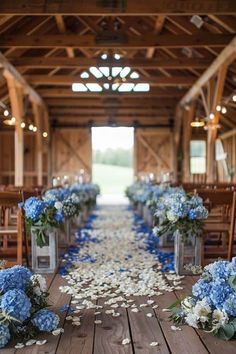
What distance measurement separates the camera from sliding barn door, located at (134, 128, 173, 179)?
18625 millimetres

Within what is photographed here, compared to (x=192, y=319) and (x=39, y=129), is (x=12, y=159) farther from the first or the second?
(x=192, y=319)

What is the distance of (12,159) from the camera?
1864 centimetres

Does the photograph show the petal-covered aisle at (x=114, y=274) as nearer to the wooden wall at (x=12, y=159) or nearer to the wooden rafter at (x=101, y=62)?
the wooden rafter at (x=101, y=62)

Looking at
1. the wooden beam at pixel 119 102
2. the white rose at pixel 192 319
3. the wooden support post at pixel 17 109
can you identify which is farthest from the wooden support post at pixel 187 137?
the white rose at pixel 192 319

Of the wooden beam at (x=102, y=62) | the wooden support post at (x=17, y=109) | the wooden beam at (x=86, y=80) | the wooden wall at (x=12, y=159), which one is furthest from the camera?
the wooden wall at (x=12, y=159)

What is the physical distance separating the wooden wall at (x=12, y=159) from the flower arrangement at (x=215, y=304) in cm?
1586

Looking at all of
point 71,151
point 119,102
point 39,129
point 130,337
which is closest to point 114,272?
point 130,337

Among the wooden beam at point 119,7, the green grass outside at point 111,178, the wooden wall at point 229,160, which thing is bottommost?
the green grass outside at point 111,178

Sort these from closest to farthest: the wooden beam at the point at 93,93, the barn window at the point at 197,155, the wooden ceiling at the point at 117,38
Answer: the wooden ceiling at the point at 117,38 < the wooden beam at the point at 93,93 < the barn window at the point at 197,155

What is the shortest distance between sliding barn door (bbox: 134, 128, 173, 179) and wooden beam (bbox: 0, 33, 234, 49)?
8.87m

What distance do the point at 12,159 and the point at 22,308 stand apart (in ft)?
53.3

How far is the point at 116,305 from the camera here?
370 centimetres

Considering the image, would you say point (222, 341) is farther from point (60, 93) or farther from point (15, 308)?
point (60, 93)

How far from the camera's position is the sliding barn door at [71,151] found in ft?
61.4
